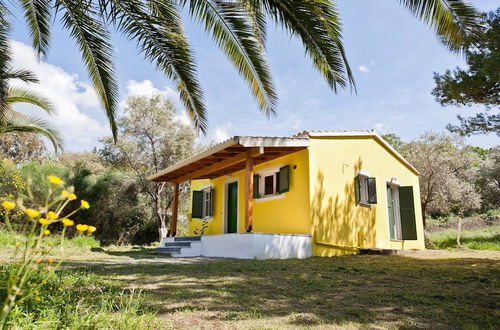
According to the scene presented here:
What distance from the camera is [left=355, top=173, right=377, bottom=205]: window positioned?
1068 cm

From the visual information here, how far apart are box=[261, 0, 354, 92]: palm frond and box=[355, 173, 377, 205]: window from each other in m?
6.43

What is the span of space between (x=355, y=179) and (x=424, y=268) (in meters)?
4.50

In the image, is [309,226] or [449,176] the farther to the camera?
[449,176]

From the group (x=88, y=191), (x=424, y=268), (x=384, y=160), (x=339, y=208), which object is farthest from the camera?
(x=88, y=191)

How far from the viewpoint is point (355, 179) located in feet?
35.1

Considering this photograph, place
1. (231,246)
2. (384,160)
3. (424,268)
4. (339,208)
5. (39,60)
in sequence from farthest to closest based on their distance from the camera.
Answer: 1. (384,160)
2. (339,208)
3. (231,246)
4. (424,268)
5. (39,60)

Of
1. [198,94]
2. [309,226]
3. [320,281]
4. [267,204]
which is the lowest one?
[320,281]

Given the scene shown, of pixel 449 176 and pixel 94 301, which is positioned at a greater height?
pixel 449 176

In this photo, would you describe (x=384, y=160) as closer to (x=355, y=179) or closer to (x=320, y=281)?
(x=355, y=179)

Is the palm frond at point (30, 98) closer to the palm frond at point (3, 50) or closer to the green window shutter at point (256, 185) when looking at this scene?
the palm frond at point (3, 50)

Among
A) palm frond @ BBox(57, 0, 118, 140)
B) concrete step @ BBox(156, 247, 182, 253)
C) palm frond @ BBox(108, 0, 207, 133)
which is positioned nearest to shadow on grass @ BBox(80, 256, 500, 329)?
palm frond @ BBox(57, 0, 118, 140)

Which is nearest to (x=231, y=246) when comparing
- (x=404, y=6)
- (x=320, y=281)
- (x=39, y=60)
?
(x=320, y=281)

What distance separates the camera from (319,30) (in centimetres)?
440

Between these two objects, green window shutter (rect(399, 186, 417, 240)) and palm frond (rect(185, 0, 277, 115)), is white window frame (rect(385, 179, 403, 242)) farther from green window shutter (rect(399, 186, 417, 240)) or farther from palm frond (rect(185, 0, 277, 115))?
palm frond (rect(185, 0, 277, 115))
